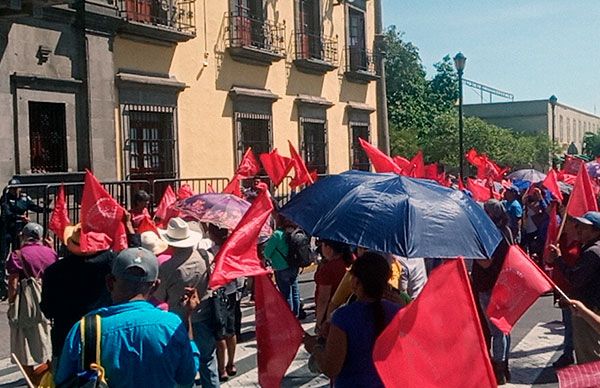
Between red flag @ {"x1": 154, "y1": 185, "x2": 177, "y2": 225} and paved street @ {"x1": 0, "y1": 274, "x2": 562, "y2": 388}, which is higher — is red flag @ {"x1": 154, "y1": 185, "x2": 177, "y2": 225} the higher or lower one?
the higher one

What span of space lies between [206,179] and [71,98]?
406cm

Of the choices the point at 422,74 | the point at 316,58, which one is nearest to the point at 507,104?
the point at 422,74

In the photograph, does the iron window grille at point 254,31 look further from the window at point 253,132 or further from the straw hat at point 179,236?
the straw hat at point 179,236

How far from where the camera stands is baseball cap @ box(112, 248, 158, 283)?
12.2 ft

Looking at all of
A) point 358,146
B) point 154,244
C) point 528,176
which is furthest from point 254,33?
point 154,244

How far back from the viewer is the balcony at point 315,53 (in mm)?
21266

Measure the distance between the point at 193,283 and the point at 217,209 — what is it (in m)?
2.13

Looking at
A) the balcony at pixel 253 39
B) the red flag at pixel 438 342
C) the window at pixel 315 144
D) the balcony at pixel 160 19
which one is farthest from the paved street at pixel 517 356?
the window at pixel 315 144

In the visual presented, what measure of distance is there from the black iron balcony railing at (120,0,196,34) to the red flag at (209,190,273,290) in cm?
1098

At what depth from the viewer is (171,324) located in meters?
3.74

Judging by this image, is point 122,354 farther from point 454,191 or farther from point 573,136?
point 573,136

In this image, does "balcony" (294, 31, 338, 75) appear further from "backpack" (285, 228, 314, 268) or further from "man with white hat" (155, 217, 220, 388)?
"man with white hat" (155, 217, 220, 388)

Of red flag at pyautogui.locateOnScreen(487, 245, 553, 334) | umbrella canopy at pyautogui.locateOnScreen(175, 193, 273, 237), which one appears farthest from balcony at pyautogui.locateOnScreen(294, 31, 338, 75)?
red flag at pyautogui.locateOnScreen(487, 245, 553, 334)

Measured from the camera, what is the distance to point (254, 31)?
19.6 metres
